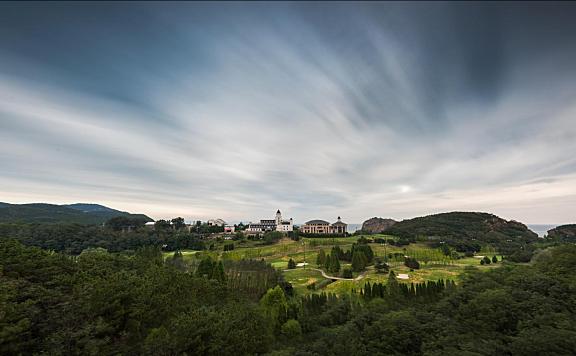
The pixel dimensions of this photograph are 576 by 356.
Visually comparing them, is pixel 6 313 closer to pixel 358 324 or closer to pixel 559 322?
pixel 358 324

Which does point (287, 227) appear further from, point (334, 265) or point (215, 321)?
point (215, 321)

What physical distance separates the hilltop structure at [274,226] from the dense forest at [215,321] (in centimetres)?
12283

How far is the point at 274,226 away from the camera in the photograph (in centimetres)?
16838

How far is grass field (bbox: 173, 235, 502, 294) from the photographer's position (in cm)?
6744

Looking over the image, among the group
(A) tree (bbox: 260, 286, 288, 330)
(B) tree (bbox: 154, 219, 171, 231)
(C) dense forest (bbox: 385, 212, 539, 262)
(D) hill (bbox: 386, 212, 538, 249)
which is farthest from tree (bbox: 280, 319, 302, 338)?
(B) tree (bbox: 154, 219, 171, 231)

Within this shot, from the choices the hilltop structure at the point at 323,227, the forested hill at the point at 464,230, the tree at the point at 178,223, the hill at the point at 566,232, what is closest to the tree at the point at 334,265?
the forested hill at the point at 464,230

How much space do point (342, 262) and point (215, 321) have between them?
A: 2792 inches

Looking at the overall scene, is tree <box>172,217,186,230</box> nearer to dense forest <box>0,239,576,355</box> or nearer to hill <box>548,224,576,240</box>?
dense forest <box>0,239,576,355</box>

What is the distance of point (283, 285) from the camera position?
6141cm

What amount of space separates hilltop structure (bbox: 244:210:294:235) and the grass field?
124ft

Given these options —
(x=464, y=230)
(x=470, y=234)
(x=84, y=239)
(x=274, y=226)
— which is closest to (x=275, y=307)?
(x=84, y=239)

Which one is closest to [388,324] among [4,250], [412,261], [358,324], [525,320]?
[358,324]

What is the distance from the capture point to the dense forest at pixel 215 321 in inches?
770

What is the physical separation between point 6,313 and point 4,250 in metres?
20.2
